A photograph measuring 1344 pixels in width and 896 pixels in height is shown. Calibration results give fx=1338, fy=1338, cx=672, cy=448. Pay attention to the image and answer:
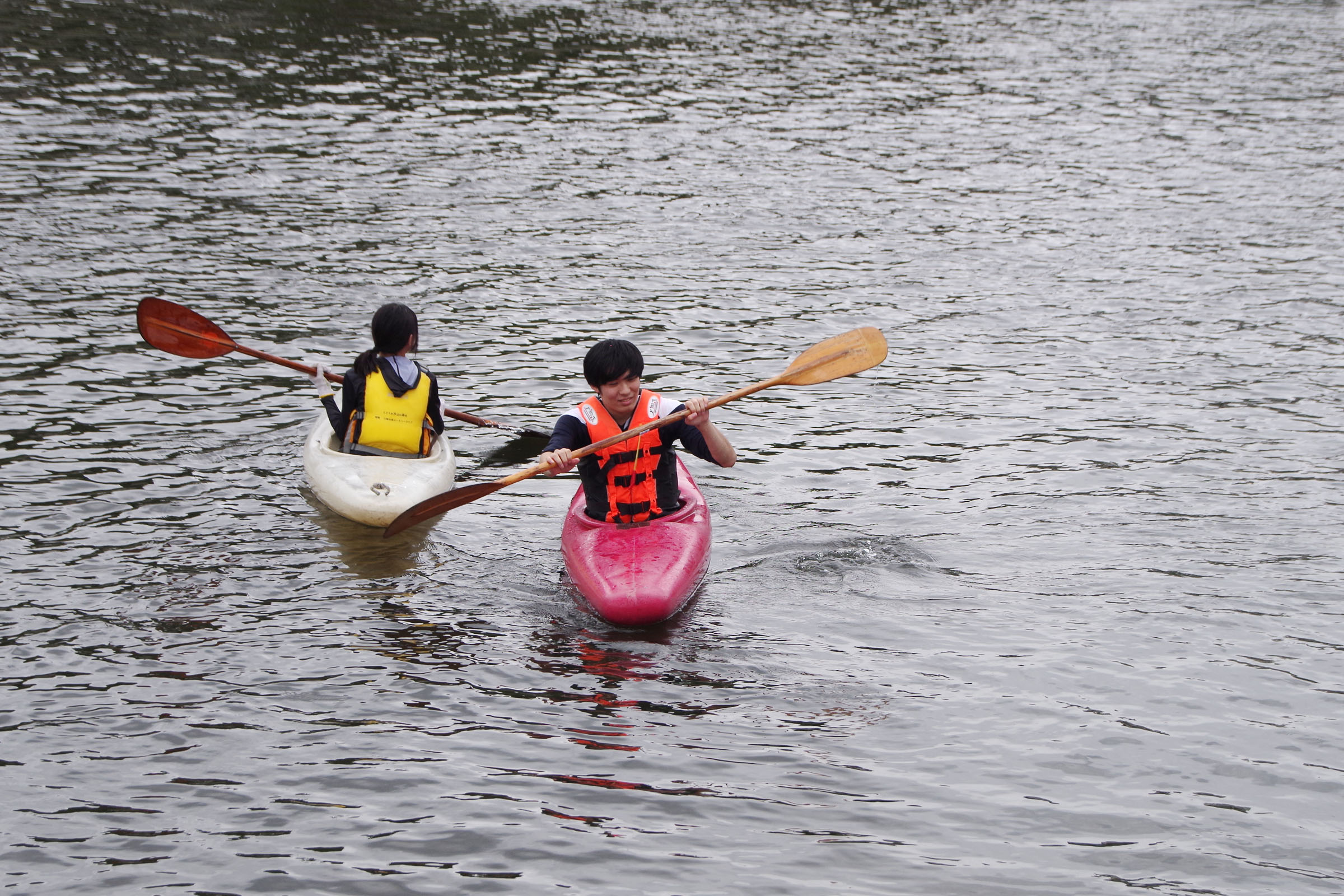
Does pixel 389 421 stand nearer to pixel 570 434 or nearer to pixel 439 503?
pixel 439 503

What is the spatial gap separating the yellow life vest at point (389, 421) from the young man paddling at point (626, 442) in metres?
1.40

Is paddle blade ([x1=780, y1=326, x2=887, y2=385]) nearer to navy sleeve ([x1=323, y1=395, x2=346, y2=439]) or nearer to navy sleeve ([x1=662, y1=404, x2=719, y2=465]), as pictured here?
navy sleeve ([x1=662, y1=404, x2=719, y2=465])

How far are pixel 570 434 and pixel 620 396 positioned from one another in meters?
0.40

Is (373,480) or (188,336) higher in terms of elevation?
Answer: (188,336)

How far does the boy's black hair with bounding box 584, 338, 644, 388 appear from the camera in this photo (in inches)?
266

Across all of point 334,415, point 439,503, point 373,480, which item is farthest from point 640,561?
point 334,415

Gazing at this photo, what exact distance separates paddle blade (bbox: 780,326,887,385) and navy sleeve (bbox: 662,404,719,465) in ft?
3.41

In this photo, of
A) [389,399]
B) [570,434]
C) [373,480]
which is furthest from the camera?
[389,399]

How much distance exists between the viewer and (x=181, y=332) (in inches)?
366

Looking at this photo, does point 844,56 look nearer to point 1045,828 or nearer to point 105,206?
point 105,206

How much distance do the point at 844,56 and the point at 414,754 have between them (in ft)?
67.8

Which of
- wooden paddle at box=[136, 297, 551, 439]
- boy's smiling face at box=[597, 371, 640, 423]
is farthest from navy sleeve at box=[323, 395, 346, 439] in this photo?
boy's smiling face at box=[597, 371, 640, 423]

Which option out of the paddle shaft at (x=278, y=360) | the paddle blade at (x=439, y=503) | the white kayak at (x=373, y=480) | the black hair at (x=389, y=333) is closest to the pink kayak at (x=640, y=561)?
the paddle blade at (x=439, y=503)

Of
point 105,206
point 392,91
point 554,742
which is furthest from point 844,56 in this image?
point 554,742
